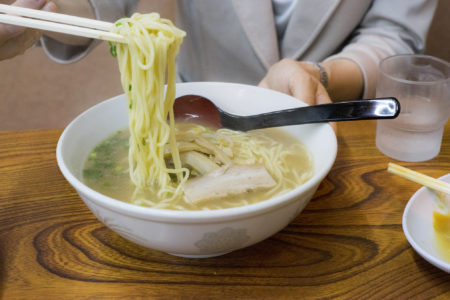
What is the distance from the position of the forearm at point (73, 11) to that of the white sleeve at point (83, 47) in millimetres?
26

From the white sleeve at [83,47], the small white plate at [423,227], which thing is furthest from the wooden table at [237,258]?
the white sleeve at [83,47]

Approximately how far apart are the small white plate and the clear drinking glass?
0.22 m

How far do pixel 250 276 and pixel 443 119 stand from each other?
30.7 inches

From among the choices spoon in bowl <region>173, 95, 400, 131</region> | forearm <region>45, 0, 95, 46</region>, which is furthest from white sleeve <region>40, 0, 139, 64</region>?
spoon in bowl <region>173, 95, 400, 131</region>

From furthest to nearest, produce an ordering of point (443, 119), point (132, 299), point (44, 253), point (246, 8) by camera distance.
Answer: point (246, 8), point (443, 119), point (44, 253), point (132, 299)

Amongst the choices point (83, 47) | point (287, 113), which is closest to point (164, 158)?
point (287, 113)

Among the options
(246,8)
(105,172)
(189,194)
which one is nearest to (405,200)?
(189,194)

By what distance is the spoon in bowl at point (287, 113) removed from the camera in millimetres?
973

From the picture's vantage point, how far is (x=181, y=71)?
7.44 ft

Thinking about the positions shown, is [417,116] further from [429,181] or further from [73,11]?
[73,11]

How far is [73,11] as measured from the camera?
1656mm

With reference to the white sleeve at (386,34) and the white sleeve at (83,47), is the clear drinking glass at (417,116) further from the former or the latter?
the white sleeve at (83,47)

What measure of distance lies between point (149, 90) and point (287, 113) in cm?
36

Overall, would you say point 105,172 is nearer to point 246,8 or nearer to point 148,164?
point 148,164
